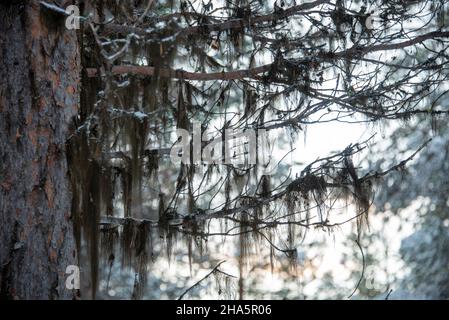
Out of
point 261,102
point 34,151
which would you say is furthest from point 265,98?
point 34,151

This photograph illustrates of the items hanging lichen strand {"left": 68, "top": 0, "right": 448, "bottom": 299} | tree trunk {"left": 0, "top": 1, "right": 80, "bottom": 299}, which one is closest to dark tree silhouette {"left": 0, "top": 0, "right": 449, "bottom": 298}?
hanging lichen strand {"left": 68, "top": 0, "right": 448, "bottom": 299}

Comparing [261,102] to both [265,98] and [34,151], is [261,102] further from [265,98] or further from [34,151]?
[34,151]

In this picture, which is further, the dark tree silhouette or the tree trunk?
the dark tree silhouette

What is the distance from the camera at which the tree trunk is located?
3477mm

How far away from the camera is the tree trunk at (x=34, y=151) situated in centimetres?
348

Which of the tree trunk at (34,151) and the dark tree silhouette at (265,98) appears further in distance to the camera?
the dark tree silhouette at (265,98)

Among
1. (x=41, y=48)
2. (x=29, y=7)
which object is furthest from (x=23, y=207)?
(x=29, y=7)

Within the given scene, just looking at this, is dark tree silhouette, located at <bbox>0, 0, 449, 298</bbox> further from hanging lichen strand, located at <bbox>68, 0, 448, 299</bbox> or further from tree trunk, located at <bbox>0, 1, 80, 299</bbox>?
tree trunk, located at <bbox>0, 1, 80, 299</bbox>

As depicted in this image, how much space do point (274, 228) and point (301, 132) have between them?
84 centimetres

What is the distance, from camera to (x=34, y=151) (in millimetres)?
3596

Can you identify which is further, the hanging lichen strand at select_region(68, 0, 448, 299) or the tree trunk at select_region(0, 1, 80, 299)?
the hanging lichen strand at select_region(68, 0, 448, 299)

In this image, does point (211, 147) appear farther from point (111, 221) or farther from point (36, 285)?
point (36, 285)

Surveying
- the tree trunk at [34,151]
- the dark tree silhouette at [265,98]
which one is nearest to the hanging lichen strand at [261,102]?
the dark tree silhouette at [265,98]

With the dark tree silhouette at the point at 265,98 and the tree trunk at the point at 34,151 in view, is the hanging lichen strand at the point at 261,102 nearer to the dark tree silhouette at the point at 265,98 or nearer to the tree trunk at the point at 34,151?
the dark tree silhouette at the point at 265,98
